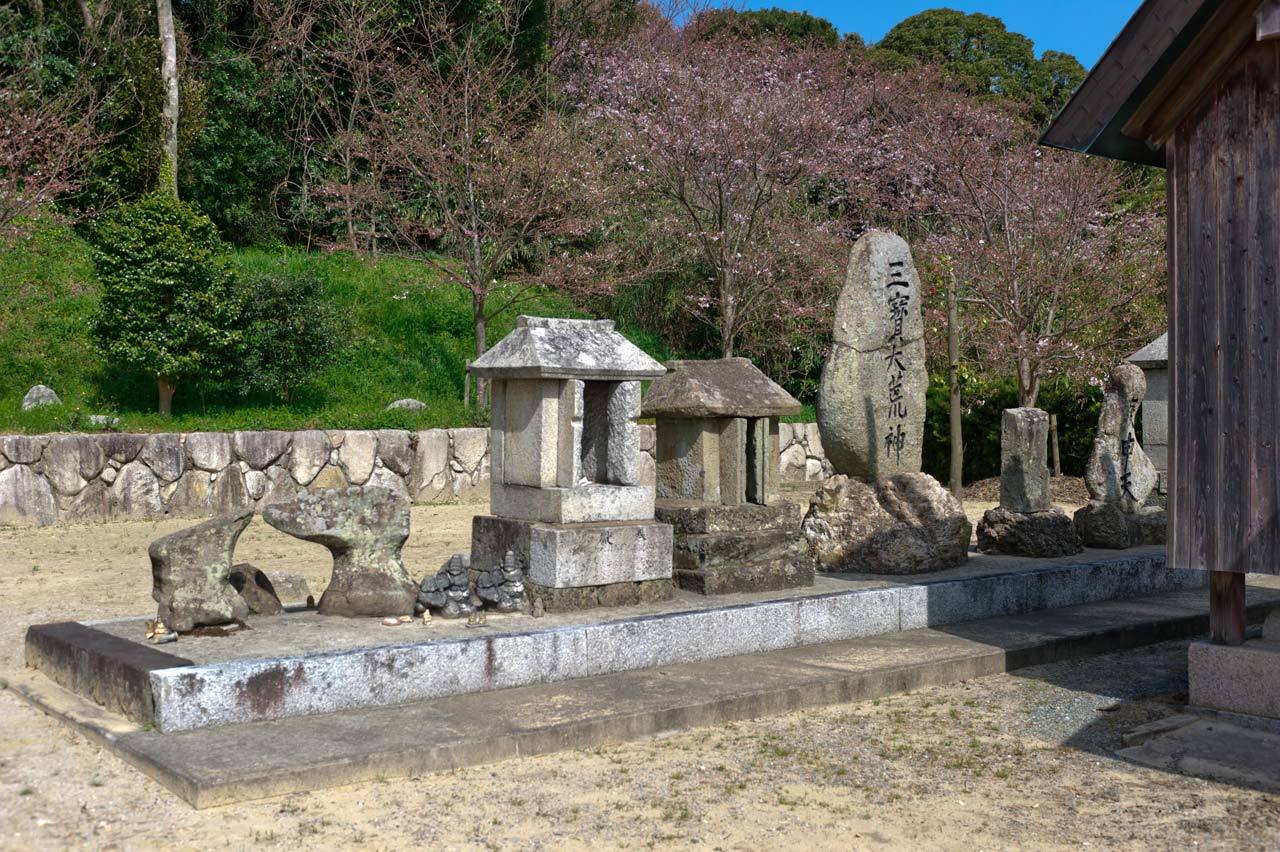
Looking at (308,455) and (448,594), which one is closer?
(448,594)

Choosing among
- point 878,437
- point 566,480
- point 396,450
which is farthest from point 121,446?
point 878,437

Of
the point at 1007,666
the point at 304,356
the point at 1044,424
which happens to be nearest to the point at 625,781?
the point at 1007,666

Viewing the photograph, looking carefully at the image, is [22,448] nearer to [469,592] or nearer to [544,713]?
[469,592]

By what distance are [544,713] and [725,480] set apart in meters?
3.15

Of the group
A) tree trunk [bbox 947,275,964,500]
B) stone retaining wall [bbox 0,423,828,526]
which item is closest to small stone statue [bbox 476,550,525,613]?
stone retaining wall [bbox 0,423,828,526]

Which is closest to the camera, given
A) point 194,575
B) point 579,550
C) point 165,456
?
point 194,575

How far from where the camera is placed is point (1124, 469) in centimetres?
1141

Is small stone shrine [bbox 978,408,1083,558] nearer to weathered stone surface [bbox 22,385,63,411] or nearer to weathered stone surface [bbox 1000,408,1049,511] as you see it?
weathered stone surface [bbox 1000,408,1049,511]

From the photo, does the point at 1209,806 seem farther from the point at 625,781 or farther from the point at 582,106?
the point at 582,106

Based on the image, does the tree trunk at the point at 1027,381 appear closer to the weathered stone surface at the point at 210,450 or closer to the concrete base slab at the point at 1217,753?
the weathered stone surface at the point at 210,450

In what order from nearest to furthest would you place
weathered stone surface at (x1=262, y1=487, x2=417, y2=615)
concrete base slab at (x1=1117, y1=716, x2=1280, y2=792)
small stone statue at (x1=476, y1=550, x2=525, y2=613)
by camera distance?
concrete base slab at (x1=1117, y1=716, x2=1280, y2=792) < weathered stone surface at (x1=262, y1=487, x2=417, y2=615) < small stone statue at (x1=476, y1=550, x2=525, y2=613)

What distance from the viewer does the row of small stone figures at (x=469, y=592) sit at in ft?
22.7

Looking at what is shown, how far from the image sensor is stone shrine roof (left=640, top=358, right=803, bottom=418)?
8422mm

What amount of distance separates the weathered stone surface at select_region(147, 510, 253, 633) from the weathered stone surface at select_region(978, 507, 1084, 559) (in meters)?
6.34
